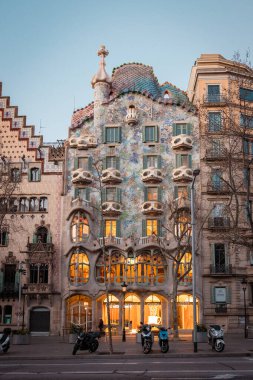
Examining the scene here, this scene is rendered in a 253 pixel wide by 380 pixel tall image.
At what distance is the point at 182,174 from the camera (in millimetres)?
48406

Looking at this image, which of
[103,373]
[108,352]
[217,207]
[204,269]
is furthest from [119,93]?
[103,373]

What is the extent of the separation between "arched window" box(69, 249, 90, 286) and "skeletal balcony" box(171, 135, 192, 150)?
13829 millimetres

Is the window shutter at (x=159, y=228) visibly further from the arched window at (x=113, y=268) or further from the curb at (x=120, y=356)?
the curb at (x=120, y=356)

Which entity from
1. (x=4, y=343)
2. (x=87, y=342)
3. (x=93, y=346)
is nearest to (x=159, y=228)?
(x=93, y=346)

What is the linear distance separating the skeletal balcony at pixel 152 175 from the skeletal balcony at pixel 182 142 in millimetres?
3060

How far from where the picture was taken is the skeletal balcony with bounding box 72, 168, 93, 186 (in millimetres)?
49000

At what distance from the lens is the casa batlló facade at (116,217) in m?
46.5

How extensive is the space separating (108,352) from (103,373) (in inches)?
364

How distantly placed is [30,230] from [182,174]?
1577 cm

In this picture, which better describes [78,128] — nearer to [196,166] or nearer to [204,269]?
[196,166]

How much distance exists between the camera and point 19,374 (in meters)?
17.6

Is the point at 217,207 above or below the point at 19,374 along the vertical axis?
above

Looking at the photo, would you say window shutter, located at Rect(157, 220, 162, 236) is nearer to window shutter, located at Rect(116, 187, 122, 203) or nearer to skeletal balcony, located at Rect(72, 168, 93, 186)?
window shutter, located at Rect(116, 187, 122, 203)

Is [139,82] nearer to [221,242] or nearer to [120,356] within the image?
[221,242]
